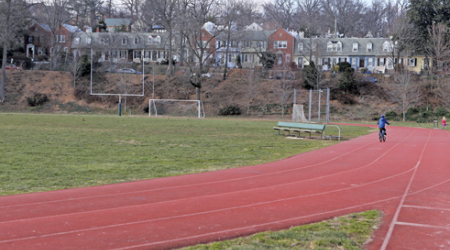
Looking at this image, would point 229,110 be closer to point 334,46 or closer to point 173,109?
point 173,109

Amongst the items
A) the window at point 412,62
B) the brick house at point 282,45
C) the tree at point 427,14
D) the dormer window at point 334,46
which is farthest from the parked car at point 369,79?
the brick house at point 282,45

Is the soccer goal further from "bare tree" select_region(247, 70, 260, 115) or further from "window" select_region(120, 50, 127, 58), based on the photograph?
"window" select_region(120, 50, 127, 58)

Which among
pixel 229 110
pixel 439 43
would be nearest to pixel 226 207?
pixel 229 110

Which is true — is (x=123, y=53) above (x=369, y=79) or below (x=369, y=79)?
above

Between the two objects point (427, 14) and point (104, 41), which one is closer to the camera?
point (427, 14)

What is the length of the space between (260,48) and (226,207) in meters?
70.2

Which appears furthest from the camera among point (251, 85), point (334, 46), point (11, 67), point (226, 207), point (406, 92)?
point (334, 46)

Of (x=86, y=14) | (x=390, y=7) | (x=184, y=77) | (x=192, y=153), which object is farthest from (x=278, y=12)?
(x=192, y=153)

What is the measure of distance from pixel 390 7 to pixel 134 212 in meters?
112

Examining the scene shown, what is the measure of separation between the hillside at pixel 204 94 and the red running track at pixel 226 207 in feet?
142

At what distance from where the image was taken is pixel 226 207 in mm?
9383

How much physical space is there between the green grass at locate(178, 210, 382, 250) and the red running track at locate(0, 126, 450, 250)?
0.28 metres

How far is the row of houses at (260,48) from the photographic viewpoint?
75812 mm

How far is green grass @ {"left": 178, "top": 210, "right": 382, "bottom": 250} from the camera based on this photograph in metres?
6.86
